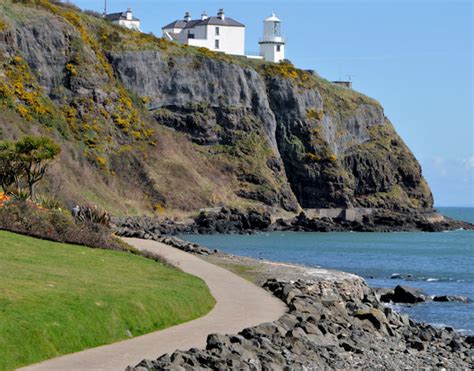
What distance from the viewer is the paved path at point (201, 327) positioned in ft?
60.9

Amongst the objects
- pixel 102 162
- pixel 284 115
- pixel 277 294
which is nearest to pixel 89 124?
pixel 102 162

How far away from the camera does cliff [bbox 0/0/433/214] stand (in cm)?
10050

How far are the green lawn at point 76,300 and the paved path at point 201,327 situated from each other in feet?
1.17

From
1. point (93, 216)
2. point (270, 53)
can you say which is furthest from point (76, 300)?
point (270, 53)

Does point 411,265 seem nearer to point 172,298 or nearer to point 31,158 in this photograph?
point 31,158

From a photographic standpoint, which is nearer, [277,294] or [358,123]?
[277,294]

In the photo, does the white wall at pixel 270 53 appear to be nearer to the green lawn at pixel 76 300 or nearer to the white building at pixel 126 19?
the white building at pixel 126 19

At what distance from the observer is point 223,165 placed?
11950 centimetres

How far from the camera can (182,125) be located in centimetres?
→ 12081

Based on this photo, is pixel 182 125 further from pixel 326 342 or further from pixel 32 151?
pixel 326 342

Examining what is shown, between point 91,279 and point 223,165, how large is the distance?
305ft

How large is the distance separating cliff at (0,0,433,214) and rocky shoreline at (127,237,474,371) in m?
49.7

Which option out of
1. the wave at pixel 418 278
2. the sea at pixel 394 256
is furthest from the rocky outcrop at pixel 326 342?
the wave at pixel 418 278

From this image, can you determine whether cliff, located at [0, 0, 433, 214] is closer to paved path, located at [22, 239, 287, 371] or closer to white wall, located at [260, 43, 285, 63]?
white wall, located at [260, 43, 285, 63]
